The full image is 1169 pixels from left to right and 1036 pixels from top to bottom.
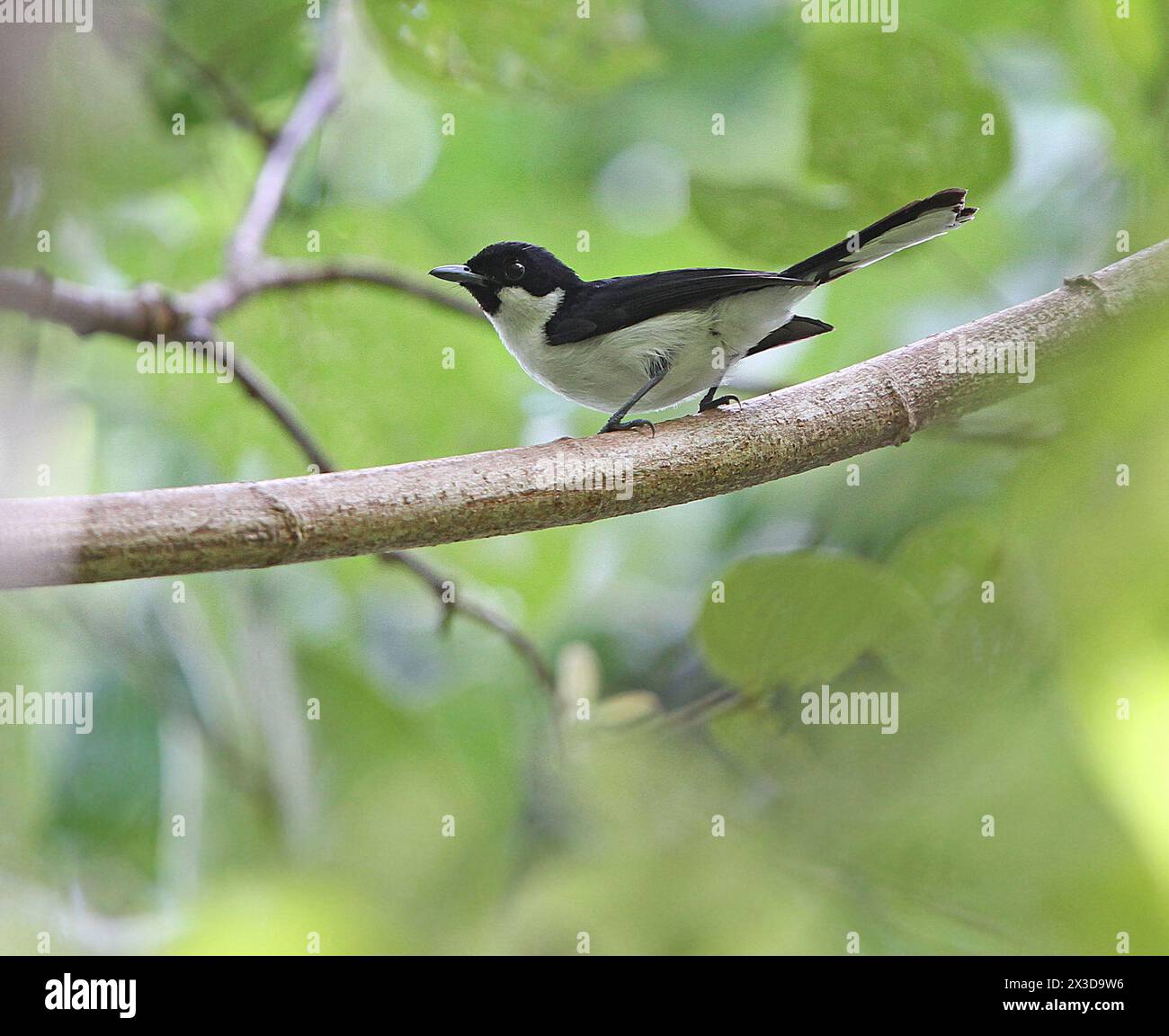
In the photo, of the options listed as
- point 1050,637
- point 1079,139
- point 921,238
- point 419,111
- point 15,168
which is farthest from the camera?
point 419,111

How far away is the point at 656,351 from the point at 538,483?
0.21 meters

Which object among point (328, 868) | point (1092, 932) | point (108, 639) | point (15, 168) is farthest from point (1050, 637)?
point (108, 639)

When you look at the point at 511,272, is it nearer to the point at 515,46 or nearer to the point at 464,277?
the point at 464,277

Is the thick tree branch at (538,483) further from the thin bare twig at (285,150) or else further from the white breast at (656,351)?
the thin bare twig at (285,150)

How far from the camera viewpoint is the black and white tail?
0.50 m

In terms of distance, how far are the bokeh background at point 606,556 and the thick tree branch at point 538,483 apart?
0.04 m

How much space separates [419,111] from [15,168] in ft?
2.17

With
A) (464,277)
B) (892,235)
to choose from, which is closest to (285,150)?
(464,277)

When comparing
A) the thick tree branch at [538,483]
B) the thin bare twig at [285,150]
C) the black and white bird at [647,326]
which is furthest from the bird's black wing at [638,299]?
the thin bare twig at [285,150]

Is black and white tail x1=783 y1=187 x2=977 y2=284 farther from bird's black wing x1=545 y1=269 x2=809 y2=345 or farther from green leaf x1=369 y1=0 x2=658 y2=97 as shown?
green leaf x1=369 y1=0 x2=658 y2=97

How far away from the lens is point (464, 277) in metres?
0.64

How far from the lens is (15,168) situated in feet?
1.05

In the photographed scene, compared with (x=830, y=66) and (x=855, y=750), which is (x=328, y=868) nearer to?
(x=855, y=750)

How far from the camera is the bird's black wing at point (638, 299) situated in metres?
0.58
